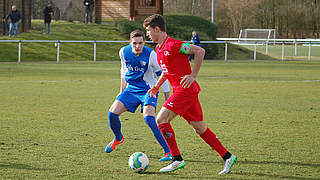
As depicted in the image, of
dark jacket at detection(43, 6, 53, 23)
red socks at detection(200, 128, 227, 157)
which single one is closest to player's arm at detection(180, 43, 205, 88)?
red socks at detection(200, 128, 227, 157)

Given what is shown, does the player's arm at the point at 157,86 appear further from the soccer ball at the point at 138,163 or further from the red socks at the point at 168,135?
the soccer ball at the point at 138,163

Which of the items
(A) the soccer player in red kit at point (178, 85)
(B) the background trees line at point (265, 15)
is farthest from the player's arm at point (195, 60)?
(B) the background trees line at point (265, 15)

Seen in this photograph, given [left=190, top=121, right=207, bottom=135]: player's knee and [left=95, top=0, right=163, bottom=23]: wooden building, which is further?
[left=95, top=0, right=163, bottom=23]: wooden building

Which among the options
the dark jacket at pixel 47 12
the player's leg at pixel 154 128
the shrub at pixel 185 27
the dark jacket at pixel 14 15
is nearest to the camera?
the player's leg at pixel 154 128

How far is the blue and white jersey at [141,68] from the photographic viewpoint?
23.1 feet

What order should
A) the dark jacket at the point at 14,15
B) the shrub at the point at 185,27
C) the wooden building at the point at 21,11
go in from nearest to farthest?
1. the dark jacket at the point at 14,15
2. the wooden building at the point at 21,11
3. the shrub at the point at 185,27

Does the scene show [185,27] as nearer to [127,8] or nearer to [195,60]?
[127,8]

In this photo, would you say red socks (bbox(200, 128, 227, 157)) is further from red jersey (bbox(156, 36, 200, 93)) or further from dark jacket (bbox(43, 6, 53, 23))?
dark jacket (bbox(43, 6, 53, 23))

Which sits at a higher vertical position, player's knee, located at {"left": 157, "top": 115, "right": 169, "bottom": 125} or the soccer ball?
player's knee, located at {"left": 157, "top": 115, "right": 169, "bottom": 125}

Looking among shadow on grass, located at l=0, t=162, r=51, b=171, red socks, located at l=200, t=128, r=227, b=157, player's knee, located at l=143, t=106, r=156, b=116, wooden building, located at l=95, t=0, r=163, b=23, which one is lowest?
shadow on grass, located at l=0, t=162, r=51, b=171

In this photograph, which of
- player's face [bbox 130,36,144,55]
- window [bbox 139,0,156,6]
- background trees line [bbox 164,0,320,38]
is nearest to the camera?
player's face [bbox 130,36,144,55]

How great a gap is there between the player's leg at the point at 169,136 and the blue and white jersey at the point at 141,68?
0.93 m

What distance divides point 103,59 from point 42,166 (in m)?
28.4

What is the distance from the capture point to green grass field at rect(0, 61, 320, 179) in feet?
19.8
